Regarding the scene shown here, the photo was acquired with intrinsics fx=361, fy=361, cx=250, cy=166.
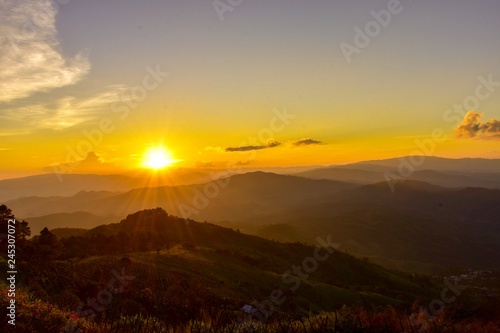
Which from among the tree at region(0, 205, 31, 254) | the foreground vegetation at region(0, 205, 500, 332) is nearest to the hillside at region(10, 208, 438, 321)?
the foreground vegetation at region(0, 205, 500, 332)

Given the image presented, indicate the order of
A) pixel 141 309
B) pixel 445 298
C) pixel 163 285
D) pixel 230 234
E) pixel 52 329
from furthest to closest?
pixel 230 234 < pixel 445 298 < pixel 163 285 < pixel 141 309 < pixel 52 329

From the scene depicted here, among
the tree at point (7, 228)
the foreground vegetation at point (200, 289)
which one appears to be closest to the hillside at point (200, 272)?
the foreground vegetation at point (200, 289)

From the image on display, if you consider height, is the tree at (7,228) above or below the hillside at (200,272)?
above

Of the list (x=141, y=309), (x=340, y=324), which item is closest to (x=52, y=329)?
(x=340, y=324)

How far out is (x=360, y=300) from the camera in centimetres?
5888

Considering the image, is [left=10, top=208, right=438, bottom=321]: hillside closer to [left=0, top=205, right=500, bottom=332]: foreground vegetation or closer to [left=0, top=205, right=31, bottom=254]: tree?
[left=0, top=205, right=500, bottom=332]: foreground vegetation

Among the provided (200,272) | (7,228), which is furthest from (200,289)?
(7,228)

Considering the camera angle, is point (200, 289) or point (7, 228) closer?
point (7, 228)

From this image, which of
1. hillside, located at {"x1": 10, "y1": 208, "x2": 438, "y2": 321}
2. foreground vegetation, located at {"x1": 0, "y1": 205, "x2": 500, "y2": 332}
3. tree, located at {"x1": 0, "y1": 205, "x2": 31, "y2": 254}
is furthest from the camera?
tree, located at {"x1": 0, "y1": 205, "x2": 31, "y2": 254}

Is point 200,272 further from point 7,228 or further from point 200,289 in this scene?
point 7,228

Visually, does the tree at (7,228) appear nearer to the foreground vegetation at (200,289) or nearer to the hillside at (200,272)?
the foreground vegetation at (200,289)

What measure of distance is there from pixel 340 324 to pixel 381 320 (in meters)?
1.46

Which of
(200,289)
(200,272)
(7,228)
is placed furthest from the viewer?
(200,272)

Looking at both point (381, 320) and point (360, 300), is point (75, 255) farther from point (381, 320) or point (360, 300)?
point (381, 320)
